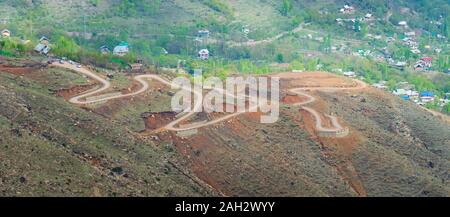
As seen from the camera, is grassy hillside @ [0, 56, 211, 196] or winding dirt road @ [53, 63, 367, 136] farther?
winding dirt road @ [53, 63, 367, 136]

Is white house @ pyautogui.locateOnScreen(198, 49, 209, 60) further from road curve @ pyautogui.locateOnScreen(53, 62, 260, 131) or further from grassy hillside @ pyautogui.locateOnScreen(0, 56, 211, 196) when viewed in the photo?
grassy hillside @ pyautogui.locateOnScreen(0, 56, 211, 196)

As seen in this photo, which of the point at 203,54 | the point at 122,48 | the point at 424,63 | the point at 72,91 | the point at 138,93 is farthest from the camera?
the point at 424,63

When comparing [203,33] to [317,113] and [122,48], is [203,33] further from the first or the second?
[317,113]

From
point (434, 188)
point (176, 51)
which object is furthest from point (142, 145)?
point (176, 51)

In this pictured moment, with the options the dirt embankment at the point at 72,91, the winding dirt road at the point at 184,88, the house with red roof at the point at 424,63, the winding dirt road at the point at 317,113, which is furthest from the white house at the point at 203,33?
the dirt embankment at the point at 72,91

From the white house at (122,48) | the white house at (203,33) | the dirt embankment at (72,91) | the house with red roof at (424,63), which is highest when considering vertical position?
the dirt embankment at (72,91)

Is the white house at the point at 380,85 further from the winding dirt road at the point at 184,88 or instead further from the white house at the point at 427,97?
the winding dirt road at the point at 184,88

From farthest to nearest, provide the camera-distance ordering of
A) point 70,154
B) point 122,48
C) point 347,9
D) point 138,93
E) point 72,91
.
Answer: point 347,9, point 122,48, point 138,93, point 72,91, point 70,154

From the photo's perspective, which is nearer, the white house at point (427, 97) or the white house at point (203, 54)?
the white house at point (427, 97)

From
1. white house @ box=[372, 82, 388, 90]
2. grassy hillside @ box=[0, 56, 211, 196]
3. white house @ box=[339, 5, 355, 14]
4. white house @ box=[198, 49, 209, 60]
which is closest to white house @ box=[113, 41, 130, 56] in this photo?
white house @ box=[198, 49, 209, 60]

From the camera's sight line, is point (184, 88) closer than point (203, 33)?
Yes

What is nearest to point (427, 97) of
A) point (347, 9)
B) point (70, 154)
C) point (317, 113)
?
point (317, 113)
